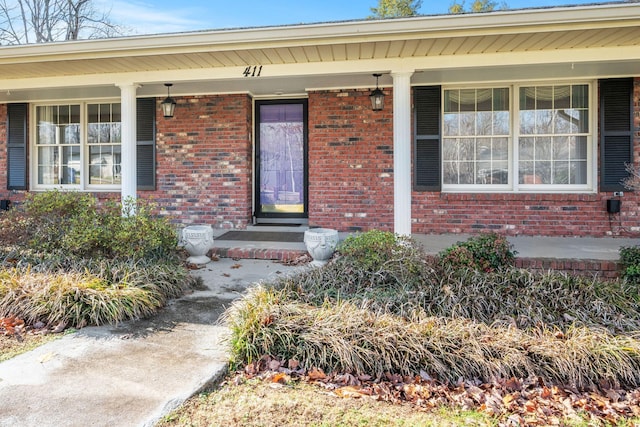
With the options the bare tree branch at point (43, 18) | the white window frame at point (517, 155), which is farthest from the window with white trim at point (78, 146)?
the bare tree branch at point (43, 18)

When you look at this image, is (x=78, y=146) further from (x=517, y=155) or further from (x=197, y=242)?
(x=517, y=155)

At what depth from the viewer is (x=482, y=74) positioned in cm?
606

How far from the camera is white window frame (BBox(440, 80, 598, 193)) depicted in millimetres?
6590

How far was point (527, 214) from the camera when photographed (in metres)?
6.75

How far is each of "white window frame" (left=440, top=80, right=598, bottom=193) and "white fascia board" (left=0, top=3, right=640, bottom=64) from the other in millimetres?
2599

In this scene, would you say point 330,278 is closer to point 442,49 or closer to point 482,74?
point 442,49

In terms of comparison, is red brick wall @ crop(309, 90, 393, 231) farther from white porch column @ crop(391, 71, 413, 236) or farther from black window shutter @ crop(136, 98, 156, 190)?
black window shutter @ crop(136, 98, 156, 190)

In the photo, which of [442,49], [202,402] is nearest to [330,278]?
[202,402]

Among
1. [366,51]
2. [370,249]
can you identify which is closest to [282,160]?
[366,51]

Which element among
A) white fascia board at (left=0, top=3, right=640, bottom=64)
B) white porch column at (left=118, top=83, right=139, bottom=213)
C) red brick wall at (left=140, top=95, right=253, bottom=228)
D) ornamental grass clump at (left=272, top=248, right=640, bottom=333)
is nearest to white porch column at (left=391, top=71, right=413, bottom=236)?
white fascia board at (left=0, top=3, right=640, bottom=64)

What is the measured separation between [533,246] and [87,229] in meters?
5.66

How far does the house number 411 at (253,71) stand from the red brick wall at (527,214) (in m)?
3.19

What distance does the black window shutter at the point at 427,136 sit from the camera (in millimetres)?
6844

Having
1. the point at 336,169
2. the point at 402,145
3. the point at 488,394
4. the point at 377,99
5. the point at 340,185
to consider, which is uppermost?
the point at 377,99
